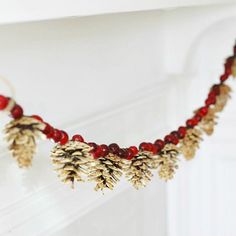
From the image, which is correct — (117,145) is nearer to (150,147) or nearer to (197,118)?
(150,147)

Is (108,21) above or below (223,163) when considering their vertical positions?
above

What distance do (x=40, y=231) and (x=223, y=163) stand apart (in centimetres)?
66

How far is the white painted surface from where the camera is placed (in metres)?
0.83

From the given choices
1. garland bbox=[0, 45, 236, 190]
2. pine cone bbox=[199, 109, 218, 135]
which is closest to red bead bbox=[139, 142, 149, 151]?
garland bbox=[0, 45, 236, 190]

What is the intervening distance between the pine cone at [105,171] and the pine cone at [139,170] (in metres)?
0.03

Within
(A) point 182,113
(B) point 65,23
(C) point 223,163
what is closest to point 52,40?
(B) point 65,23

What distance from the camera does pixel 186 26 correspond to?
1.22m

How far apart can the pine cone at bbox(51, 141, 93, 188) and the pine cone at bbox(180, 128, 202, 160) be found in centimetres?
29

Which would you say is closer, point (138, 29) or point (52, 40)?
point (52, 40)

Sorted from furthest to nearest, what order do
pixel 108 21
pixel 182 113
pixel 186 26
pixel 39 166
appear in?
pixel 182 113, pixel 186 26, pixel 108 21, pixel 39 166

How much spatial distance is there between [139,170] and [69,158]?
15cm

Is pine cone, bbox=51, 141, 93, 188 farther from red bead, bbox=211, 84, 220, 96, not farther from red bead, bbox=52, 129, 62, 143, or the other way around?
red bead, bbox=211, 84, 220, 96

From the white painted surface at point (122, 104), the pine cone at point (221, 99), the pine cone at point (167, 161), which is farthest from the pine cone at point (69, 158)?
the pine cone at point (221, 99)

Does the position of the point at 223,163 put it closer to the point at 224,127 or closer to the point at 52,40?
the point at 224,127
